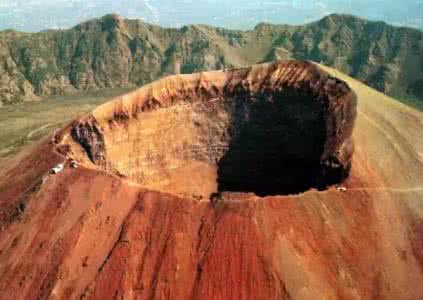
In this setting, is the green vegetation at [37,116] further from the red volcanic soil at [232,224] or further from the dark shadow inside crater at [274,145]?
the red volcanic soil at [232,224]

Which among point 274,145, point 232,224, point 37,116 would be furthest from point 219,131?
point 37,116

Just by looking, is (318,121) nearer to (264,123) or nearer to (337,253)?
(264,123)

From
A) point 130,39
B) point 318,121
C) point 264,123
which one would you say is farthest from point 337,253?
point 130,39

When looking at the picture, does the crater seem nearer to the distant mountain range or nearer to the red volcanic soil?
the red volcanic soil

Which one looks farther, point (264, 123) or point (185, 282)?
point (264, 123)

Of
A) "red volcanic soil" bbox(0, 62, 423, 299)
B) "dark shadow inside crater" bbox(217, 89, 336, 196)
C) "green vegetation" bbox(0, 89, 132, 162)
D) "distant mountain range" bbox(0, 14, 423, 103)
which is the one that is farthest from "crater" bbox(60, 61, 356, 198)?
"distant mountain range" bbox(0, 14, 423, 103)

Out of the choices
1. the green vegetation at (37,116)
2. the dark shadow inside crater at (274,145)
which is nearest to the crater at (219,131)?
the dark shadow inside crater at (274,145)
